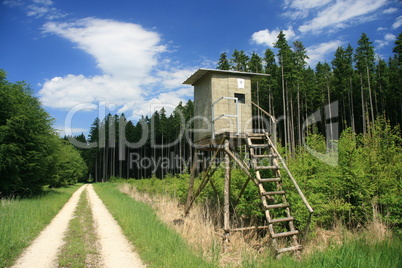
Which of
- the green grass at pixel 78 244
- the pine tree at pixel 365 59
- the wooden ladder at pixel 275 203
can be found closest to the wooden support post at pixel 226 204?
the wooden ladder at pixel 275 203

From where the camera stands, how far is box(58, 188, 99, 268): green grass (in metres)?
6.45

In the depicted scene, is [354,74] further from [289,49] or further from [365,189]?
[365,189]

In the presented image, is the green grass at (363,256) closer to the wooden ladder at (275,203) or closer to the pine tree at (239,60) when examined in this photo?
the wooden ladder at (275,203)

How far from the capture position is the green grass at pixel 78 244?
645cm

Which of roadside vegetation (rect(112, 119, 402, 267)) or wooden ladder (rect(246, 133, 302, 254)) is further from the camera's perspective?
roadside vegetation (rect(112, 119, 402, 267))

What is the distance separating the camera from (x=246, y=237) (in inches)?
333

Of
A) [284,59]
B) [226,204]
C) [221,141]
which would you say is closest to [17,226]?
[226,204]

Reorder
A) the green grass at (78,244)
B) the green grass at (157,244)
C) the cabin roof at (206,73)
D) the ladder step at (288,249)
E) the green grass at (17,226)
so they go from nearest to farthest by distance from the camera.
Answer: the green grass at (157,244) → the ladder step at (288,249) → the green grass at (78,244) → the green grass at (17,226) → the cabin roof at (206,73)

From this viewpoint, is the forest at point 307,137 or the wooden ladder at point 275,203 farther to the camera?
the forest at point 307,137

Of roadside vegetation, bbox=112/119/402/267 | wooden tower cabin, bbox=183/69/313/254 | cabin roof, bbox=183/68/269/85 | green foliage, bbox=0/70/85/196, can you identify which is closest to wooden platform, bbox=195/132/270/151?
wooden tower cabin, bbox=183/69/313/254

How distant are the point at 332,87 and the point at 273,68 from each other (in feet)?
37.1

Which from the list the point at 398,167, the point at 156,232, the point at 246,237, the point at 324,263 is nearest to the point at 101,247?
the point at 156,232

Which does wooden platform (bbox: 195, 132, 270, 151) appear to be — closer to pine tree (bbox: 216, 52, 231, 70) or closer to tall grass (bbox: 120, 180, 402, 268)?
tall grass (bbox: 120, 180, 402, 268)

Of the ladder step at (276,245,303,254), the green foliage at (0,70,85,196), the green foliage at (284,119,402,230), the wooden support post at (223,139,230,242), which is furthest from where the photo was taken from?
the green foliage at (0,70,85,196)
